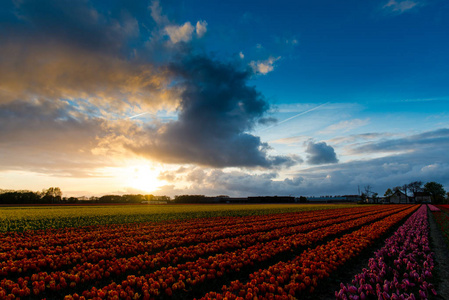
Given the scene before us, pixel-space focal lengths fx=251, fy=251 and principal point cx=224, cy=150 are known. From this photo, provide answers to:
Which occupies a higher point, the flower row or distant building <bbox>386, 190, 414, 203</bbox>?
the flower row

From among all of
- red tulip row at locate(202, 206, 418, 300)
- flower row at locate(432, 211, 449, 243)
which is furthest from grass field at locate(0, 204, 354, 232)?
red tulip row at locate(202, 206, 418, 300)

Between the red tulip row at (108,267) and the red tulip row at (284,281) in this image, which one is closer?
the red tulip row at (284,281)

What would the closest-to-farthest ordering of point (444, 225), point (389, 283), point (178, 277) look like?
point (389, 283) → point (178, 277) → point (444, 225)

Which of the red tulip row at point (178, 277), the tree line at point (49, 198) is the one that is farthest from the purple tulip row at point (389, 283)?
the tree line at point (49, 198)

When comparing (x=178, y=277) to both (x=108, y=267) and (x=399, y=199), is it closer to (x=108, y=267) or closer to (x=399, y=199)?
(x=108, y=267)

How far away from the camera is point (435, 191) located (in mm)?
162250

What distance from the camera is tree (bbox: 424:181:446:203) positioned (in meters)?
153

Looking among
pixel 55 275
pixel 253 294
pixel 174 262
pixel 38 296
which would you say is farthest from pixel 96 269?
pixel 253 294

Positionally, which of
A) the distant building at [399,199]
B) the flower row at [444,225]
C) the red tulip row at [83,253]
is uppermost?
the red tulip row at [83,253]

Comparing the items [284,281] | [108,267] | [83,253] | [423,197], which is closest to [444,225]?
[284,281]

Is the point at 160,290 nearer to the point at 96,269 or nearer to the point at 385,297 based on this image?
the point at 96,269

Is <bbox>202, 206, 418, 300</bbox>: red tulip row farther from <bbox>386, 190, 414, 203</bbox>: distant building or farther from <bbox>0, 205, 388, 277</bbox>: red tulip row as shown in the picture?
<bbox>386, 190, 414, 203</bbox>: distant building

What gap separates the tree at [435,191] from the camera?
153 metres

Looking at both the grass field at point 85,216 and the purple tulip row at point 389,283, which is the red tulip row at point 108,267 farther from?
the grass field at point 85,216
